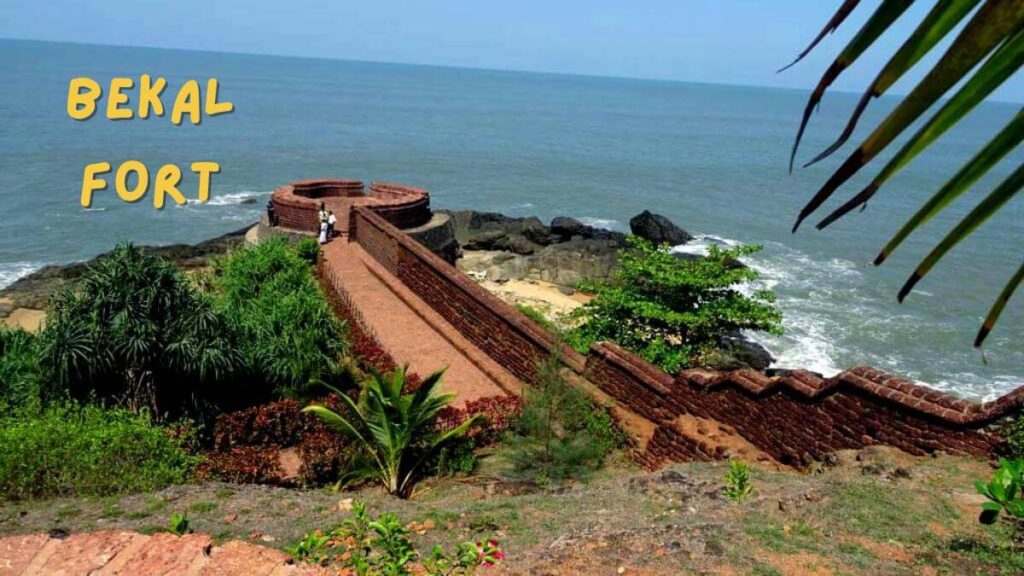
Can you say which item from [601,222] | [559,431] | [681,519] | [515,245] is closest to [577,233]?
[515,245]

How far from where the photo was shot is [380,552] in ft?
19.0

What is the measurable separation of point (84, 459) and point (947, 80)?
30.8ft

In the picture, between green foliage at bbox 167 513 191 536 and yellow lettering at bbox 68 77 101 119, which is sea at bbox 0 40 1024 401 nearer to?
green foliage at bbox 167 513 191 536

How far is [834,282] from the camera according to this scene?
1423 inches

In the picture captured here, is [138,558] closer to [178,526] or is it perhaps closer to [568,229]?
[178,526]

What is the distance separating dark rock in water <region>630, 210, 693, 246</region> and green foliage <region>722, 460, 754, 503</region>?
3318 cm

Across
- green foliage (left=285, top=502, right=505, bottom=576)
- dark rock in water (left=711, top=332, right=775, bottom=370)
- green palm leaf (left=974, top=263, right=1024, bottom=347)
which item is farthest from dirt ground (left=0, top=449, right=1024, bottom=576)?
dark rock in water (left=711, top=332, right=775, bottom=370)

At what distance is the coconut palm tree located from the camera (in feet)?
3.34

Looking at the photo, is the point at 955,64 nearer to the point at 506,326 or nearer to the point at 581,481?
the point at 581,481

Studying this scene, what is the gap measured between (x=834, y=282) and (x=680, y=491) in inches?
1249

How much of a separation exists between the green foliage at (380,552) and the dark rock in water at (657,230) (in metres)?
35.3

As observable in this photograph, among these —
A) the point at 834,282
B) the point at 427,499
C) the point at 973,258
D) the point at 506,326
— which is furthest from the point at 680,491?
the point at 973,258

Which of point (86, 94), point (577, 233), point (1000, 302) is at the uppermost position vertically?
point (1000, 302)

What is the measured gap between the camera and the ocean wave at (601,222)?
151 ft
